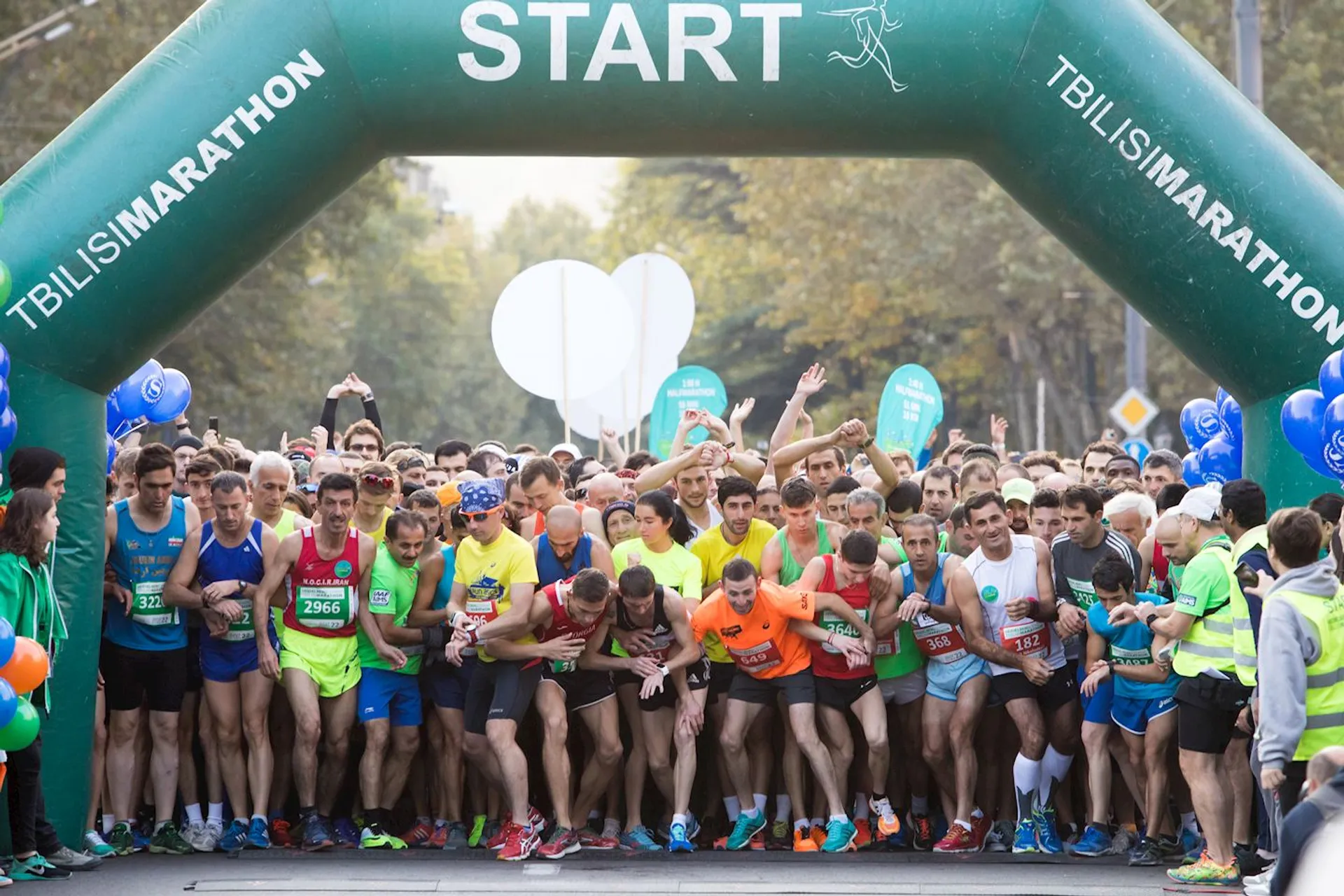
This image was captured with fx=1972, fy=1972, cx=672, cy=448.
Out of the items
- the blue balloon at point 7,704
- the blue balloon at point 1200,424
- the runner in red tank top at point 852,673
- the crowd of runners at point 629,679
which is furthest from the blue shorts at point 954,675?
the blue balloon at point 7,704

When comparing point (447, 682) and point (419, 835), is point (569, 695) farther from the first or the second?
point (419, 835)

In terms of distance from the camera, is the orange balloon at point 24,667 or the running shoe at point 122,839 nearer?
the orange balloon at point 24,667

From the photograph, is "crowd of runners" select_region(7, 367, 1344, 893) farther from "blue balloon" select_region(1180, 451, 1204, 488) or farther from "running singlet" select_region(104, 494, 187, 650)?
"blue balloon" select_region(1180, 451, 1204, 488)

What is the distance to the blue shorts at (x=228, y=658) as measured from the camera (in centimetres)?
974

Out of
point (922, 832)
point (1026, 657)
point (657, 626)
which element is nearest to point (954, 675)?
point (1026, 657)

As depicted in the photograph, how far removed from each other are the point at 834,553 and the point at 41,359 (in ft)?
12.9

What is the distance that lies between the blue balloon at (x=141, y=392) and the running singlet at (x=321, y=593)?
2.67 metres

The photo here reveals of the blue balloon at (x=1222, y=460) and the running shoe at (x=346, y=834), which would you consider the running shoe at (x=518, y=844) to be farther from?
the blue balloon at (x=1222, y=460)

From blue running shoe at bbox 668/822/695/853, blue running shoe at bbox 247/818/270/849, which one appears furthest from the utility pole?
blue running shoe at bbox 247/818/270/849

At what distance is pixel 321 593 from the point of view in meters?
9.70

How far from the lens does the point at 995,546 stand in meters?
9.78

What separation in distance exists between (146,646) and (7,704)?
80.7 inches

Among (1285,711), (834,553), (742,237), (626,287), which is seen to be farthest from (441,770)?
(742,237)

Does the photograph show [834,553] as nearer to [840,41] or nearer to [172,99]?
[840,41]
